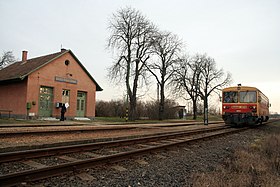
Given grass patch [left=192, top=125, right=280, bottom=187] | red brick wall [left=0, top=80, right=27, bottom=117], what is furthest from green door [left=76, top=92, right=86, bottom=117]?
grass patch [left=192, top=125, right=280, bottom=187]

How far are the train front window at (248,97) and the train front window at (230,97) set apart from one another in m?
0.48

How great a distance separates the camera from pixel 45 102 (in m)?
24.2

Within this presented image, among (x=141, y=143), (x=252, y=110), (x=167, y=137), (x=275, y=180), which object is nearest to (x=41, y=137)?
(x=141, y=143)

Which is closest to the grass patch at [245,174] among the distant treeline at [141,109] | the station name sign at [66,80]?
the station name sign at [66,80]

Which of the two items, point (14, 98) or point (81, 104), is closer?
point (14, 98)

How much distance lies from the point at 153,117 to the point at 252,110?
23795mm

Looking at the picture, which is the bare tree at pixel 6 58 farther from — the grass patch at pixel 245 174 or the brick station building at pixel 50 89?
the grass patch at pixel 245 174

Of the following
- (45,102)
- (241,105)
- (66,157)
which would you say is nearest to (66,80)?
(45,102)

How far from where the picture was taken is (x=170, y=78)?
37.4 meters

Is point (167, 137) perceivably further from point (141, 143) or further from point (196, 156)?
point (196, 156)

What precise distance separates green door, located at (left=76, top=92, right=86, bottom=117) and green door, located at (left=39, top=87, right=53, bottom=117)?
137 inches

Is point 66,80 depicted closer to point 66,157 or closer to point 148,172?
point 66,157

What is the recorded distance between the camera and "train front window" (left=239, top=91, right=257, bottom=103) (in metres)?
19.2

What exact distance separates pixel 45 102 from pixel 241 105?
18.2m
